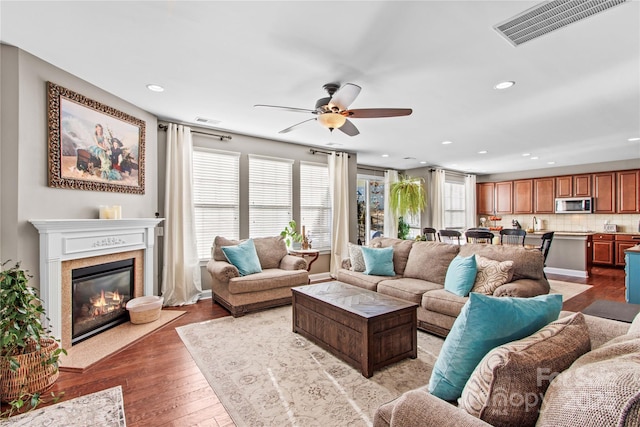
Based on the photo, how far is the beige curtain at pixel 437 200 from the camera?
830 centimetres

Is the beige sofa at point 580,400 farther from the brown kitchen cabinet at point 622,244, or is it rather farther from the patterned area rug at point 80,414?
the brown kitchen cabinet at point 622,244

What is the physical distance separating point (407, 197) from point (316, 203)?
8.52 feet

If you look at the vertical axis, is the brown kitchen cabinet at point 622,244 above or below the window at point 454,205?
below

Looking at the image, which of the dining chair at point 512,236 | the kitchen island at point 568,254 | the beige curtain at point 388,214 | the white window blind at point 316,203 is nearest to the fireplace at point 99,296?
the white window blind at point 316,203

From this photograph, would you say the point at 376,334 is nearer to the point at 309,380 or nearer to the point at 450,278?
the point at 309,380

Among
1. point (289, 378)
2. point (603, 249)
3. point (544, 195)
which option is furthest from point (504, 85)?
point (603, 249)

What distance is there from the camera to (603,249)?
24.5 ft

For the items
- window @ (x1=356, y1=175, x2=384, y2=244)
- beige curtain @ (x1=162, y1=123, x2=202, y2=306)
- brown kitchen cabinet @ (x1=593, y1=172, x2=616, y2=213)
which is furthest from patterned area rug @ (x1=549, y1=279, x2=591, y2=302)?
beige curtain @ (x1=162, y1=123, x2=202, y2=306)

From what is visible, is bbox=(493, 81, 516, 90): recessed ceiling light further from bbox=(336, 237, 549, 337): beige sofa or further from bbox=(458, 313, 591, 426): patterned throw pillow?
bbox=(458, 313, 591, 426): patterned throw pillow

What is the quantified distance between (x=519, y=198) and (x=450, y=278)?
719cm

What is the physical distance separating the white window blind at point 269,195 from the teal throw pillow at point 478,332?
433 centimetres

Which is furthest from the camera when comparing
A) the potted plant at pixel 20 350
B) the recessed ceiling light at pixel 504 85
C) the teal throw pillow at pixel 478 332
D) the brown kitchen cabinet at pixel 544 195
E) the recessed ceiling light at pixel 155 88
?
the brown kitchen cabinet at pixel 544 195

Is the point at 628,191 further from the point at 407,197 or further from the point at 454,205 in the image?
the point at 407,197

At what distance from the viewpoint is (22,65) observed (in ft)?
8.37
